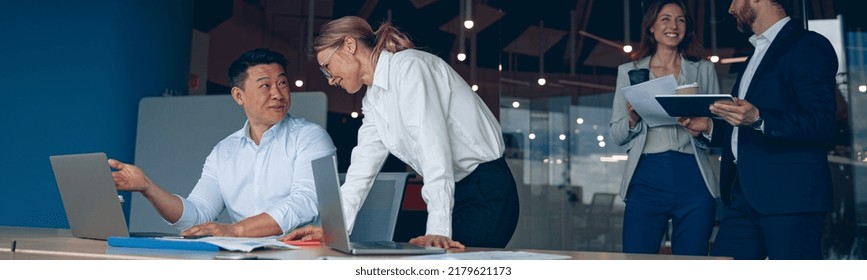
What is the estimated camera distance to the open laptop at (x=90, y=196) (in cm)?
202

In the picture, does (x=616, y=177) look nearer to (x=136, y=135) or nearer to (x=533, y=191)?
(x=533, y=191)

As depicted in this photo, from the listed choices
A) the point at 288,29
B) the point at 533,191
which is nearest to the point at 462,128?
the point at 533,191

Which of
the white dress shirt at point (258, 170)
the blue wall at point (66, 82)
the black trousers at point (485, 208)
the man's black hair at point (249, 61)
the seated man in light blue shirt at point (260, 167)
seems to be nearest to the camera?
the black trousers at point (485, 208)

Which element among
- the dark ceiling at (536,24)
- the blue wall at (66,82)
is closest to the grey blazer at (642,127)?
the blue wall at (66,82)

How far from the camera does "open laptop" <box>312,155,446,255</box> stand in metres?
→ 1.57

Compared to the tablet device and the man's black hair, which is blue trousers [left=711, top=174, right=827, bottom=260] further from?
the man's black hair

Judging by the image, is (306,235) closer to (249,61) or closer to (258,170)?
(258,170)

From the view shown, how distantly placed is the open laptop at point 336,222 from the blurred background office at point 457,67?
246cm

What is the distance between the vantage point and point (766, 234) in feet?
8.20

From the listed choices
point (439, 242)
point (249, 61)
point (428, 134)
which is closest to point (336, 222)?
point (439, 242)

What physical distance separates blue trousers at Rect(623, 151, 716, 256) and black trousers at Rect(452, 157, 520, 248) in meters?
0.77

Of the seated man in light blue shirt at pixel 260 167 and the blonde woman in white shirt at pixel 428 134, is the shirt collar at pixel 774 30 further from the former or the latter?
the seated man in light blue shirt at pixel 260 167

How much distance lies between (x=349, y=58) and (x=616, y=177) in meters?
5.24

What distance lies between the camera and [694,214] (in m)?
2.92
